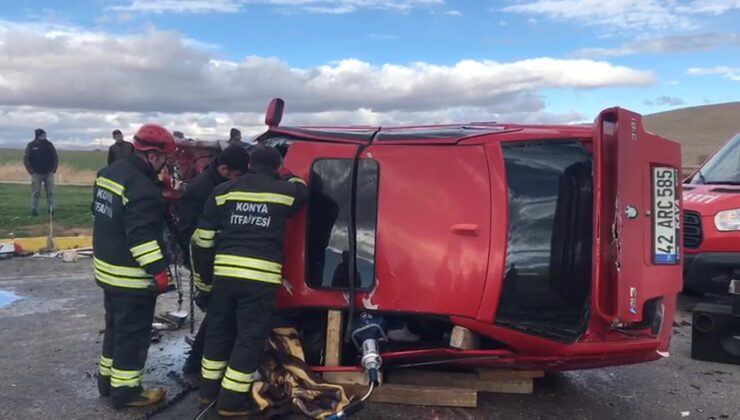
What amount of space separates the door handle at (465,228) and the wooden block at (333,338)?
893 mm

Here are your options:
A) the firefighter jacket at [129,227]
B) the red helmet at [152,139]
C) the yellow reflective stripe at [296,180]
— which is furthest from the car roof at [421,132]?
the firefighter jacket at [129,227]

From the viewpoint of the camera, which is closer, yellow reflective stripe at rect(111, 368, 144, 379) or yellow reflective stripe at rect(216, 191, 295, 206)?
yellow reflective stripe at rect(216, 191, 295, 206)

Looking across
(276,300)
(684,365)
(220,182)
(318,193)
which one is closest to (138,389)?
(276,300)

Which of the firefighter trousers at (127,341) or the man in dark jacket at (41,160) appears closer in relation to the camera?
the firefighter trousers at (127,341)

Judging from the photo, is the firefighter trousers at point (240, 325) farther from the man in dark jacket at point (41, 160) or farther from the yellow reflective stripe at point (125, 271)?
the man in dark jacket at point (41, 160)

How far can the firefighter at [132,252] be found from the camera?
14.1 feet

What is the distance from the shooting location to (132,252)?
14.1 ft

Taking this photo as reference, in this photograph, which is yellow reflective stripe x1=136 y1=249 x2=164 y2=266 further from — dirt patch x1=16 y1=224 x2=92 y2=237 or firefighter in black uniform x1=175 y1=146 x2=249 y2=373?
dirt patch x1=16 y1=224 x2=92 y2=237

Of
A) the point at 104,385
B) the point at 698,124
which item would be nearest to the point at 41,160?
the point at 104,385

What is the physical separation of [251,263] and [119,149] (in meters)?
3.77

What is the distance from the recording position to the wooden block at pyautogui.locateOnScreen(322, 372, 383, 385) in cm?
431

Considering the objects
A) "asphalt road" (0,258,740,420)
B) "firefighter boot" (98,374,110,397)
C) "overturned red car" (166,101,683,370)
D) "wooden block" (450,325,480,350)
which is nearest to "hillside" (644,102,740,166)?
"asphalt road" (0,258,740,420)

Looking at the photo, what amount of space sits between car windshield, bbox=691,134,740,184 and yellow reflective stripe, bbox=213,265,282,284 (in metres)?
5.28

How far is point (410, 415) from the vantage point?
4262 mm
